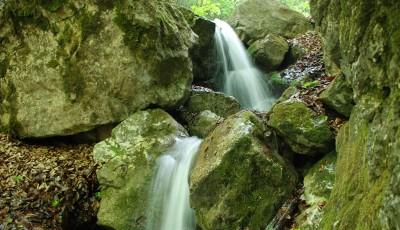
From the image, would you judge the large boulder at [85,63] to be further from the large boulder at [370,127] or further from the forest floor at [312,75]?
the large boulder at [370,127]

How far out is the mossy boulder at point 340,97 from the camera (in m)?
4.84

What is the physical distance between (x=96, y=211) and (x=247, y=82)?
571 cm

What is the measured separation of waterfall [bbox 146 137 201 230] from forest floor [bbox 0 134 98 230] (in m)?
1.08

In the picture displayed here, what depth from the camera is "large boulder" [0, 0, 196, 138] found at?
7.22 m

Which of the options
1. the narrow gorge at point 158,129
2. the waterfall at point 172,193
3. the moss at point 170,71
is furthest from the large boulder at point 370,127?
the moss at point 170,71

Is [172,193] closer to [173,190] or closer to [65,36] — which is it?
[173,190]

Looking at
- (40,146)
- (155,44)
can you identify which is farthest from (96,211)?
(155,44)

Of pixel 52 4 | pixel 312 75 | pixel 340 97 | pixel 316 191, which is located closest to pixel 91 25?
pixel 52 4

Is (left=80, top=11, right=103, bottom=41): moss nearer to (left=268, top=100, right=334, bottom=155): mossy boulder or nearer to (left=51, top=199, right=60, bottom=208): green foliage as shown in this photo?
(left=51, top=199, right=60, bottom=208): green foliage

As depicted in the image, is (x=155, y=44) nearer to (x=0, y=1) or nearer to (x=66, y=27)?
(x=66, y=27)

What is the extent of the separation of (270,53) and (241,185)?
6851 mm

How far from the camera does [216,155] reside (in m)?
5.14

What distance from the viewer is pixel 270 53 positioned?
1109 cm

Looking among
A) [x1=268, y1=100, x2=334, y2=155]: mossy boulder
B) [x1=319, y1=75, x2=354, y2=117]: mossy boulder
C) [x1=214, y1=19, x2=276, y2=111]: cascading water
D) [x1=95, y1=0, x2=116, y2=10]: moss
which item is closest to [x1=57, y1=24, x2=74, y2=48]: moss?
[x1=95, y1=0, x2=116, y2=10]: moss
